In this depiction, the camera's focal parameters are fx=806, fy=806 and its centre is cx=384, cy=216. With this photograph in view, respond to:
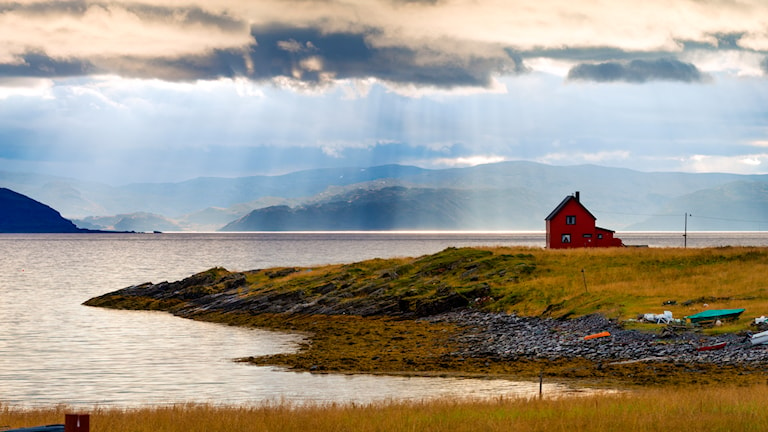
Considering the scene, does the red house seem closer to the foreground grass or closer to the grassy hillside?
the grassy hillside

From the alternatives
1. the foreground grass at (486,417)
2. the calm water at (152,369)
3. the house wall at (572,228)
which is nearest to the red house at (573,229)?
the house wall at (572,228)

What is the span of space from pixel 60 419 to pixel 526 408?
47.3 feet

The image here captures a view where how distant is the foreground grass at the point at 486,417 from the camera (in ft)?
68.6

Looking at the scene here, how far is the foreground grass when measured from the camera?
824 inches

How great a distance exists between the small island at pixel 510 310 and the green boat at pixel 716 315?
15.4 inches

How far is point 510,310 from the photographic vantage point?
2330 inches

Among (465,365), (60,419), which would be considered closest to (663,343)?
(465,365)

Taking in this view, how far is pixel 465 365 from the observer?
1666 inches

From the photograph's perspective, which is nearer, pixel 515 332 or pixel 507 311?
pixel 515 332

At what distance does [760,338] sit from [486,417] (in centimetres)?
2183

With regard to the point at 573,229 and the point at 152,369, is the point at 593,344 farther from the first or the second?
the point at 573,229

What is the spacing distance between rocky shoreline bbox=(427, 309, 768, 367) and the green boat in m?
1.85

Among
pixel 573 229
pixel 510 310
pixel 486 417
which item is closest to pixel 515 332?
pixel 510 310

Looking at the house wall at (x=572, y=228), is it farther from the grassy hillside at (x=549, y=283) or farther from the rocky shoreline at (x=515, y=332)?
the rocky shoreline at (x=515, y=332)
